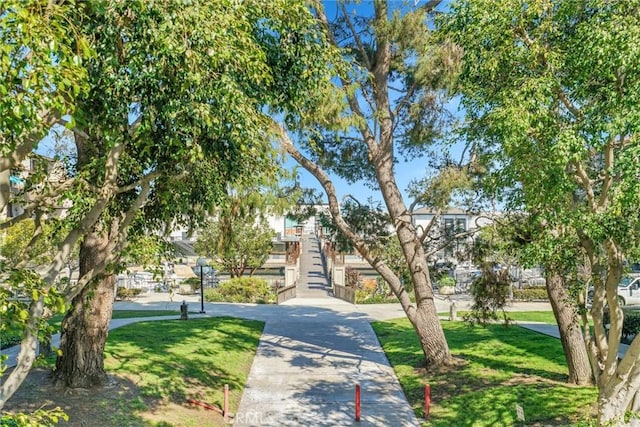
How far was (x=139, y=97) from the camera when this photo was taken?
5.80 metres

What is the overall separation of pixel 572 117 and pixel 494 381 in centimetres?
799

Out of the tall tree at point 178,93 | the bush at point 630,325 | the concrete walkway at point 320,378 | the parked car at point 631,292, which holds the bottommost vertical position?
the concrete walkway at point 320,378

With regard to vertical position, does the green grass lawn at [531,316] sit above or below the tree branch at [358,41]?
below

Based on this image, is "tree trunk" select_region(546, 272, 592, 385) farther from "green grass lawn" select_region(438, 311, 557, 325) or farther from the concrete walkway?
"green grass lawn" select_region(438, 311, 557, 325)

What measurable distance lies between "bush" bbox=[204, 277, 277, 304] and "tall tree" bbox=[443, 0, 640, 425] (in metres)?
25.1

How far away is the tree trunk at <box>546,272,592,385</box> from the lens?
12164mm

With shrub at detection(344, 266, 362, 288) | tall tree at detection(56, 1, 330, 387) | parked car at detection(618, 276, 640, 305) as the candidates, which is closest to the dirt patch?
tall tree at detection(56, 1, 330, 387)

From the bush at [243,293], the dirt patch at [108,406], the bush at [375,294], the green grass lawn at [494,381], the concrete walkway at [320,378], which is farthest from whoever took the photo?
the bush at [243,293]

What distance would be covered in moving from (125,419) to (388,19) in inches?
485

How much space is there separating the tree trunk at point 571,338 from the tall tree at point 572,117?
4.42m

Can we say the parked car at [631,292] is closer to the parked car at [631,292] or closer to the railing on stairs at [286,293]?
the parked car at [631,292]

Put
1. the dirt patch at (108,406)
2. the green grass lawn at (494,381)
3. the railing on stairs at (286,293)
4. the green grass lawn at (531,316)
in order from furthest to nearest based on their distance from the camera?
the railing on stairs at (286,293)
the green grass lawn at (531,316)
the green grass lawn at (494,381)
the dirt patch at (108,406)

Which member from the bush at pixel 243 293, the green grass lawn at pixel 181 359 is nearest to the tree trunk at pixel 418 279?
the green grass lawn at pixel 181 359

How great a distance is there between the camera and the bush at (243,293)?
3206 cm
